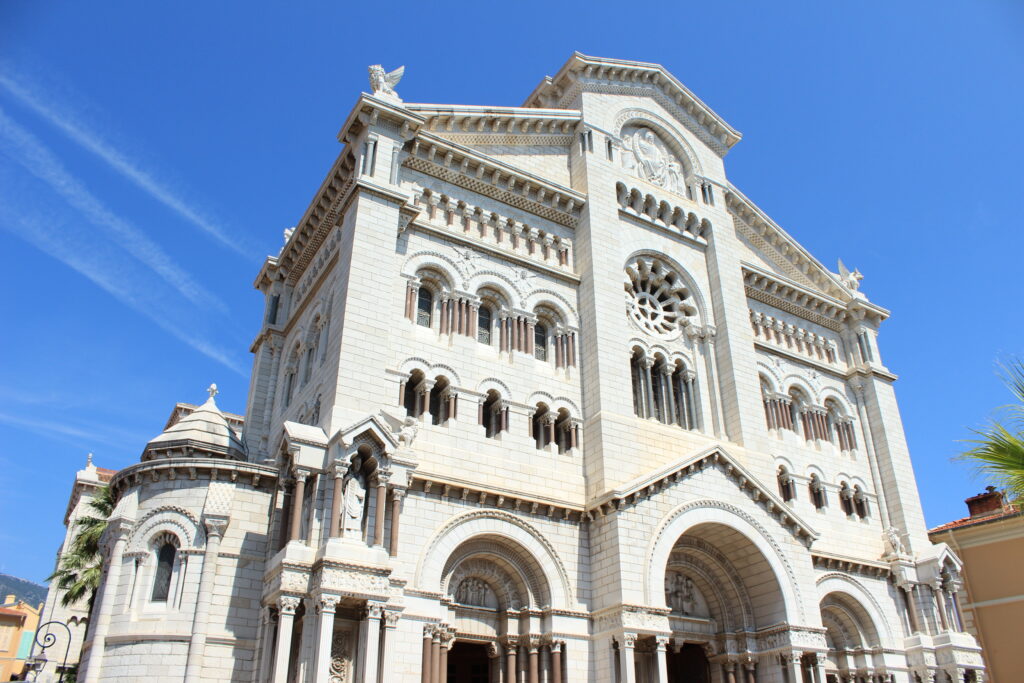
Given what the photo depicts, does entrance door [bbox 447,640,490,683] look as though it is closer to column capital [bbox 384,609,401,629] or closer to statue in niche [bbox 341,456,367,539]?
column capital [bbox 384,609,401,629]

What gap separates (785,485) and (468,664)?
45.2 feet

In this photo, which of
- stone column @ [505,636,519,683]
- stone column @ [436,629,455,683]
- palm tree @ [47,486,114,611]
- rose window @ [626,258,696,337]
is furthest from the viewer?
rose window @ [626,258,696,337]

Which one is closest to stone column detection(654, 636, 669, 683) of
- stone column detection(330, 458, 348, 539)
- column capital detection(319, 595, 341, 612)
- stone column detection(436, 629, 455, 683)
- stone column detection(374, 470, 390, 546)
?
stone column detection(436, 629, 455, 683)

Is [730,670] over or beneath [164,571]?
beneath

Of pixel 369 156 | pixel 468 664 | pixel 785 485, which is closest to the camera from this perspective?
pixel 468 664

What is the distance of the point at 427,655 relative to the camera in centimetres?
1961

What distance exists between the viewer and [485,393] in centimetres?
2380

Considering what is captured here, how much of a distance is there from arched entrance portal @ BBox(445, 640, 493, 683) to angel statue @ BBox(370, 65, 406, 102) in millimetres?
16307

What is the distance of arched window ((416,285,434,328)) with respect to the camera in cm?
2422

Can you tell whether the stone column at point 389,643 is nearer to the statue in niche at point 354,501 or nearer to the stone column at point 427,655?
the stone column at point 427,655

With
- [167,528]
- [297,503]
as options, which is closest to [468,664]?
[297,503]

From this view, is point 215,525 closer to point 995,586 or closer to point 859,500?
point 859,500

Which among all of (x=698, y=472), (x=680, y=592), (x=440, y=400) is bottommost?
(x=680, y=592)

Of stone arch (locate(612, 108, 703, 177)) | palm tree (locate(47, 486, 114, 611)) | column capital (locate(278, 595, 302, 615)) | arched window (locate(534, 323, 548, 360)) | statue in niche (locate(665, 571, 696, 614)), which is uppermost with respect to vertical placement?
stone arch (locate(612, 108, 703, 177))
